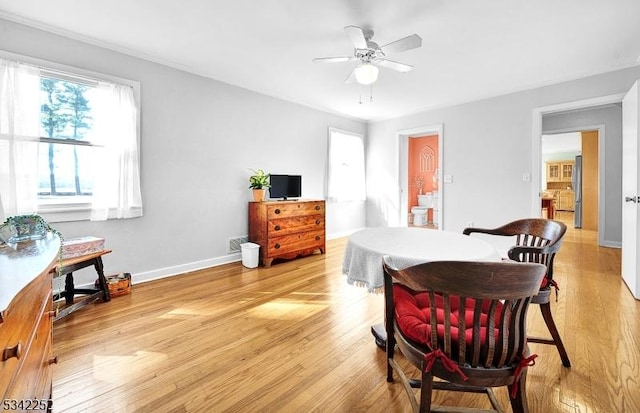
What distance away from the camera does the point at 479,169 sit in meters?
4.71

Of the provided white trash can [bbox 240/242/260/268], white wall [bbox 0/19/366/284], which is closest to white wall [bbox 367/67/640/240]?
white wall [bbox 0/19/366/284]

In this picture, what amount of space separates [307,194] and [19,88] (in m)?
3.70

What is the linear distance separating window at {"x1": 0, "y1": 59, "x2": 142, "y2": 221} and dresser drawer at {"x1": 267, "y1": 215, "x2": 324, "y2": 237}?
1.58 m

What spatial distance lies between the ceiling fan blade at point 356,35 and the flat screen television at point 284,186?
7.50 feet

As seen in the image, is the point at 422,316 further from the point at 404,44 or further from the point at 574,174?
the point at 574,174

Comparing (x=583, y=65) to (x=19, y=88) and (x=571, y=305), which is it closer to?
(x=571, y=305)

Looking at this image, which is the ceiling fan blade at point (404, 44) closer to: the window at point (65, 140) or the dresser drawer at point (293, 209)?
the dresser drawer at point (293, 209)

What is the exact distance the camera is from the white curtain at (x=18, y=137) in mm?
2434

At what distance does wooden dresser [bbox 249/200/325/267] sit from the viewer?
398cm

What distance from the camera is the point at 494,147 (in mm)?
4539

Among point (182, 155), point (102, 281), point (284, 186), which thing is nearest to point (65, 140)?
point (182, 155)

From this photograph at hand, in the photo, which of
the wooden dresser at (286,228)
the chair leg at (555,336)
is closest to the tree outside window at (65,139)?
the wooden dresser at (286,228)

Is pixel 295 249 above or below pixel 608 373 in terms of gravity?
above

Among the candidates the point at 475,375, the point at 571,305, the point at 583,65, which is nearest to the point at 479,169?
the point at 583,65
